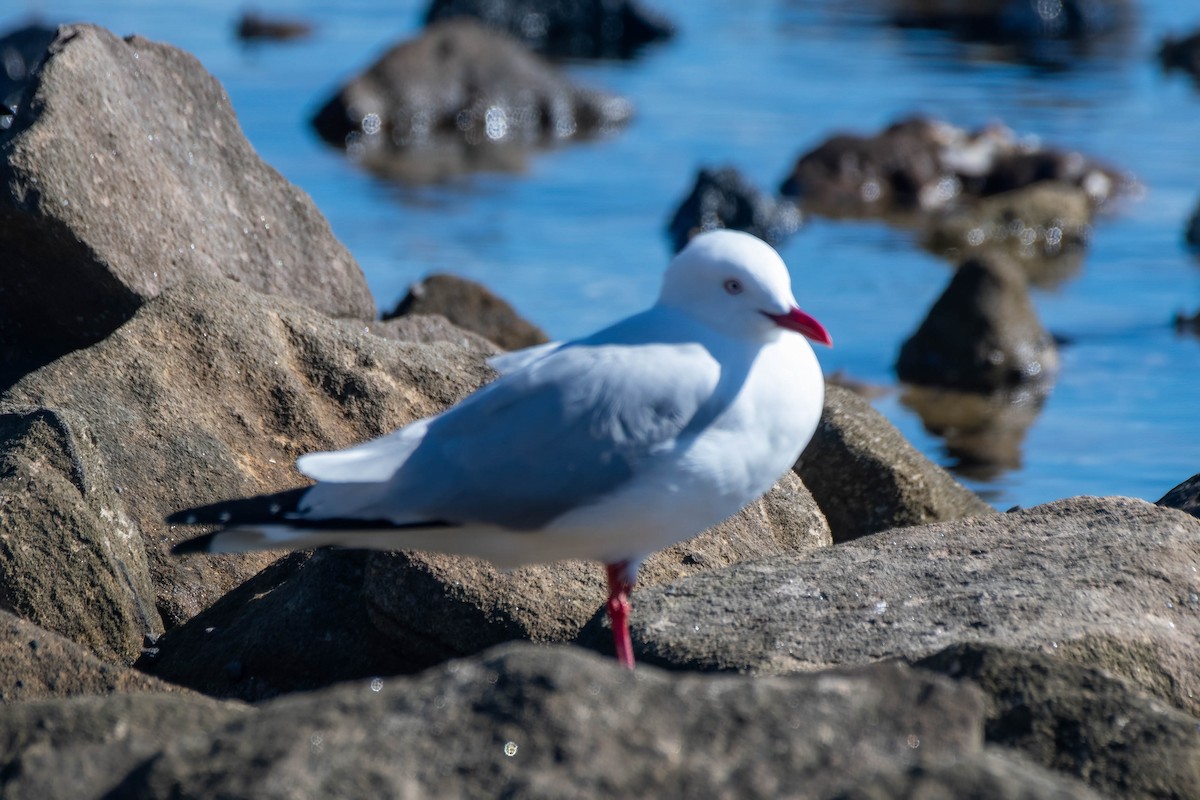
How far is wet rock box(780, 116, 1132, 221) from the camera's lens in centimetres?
1719

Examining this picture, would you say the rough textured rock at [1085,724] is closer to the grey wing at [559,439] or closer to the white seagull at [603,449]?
the white seagull at [603,449]

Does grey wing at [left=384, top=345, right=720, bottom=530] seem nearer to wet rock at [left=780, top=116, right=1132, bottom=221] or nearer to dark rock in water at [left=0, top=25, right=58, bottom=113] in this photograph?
dark rock in water at [left=0, top=25, right=58, bottom=113]

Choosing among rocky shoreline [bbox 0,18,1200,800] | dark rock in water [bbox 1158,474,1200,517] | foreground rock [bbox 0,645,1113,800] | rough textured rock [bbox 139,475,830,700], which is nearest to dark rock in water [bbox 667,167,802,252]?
rocky shoreline [bbox 0,18,1200,800]

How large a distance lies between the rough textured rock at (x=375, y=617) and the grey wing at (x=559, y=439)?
0.74 m

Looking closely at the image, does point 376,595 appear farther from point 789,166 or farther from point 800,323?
point 789,166

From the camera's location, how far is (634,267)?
14.4m

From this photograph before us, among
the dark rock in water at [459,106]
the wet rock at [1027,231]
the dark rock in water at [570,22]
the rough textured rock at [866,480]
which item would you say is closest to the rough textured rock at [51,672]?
the rough textured rock at [866,480]

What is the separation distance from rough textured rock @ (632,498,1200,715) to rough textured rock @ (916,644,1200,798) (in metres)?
0.52

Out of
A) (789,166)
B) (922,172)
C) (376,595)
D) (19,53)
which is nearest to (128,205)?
(376,595)

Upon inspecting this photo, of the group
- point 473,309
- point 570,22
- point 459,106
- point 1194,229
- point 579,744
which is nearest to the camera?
point 579,744

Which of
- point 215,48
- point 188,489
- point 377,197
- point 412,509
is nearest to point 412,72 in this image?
point 377,197

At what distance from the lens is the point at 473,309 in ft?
29.8

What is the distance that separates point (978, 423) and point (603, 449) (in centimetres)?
734

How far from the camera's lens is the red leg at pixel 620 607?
420cm
